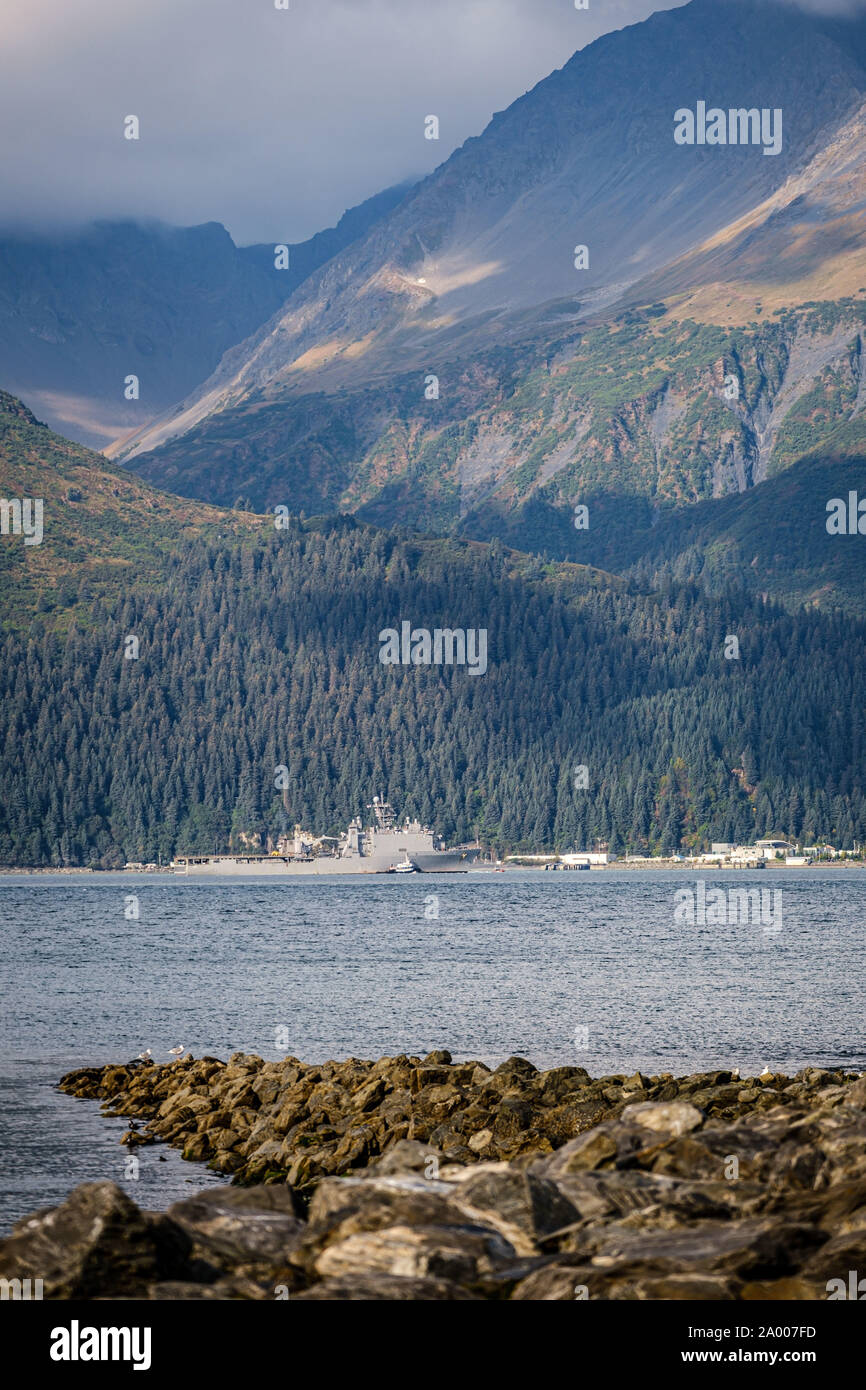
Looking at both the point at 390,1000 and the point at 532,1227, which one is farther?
the point at 390,1000

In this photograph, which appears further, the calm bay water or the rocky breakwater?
the calm bay water

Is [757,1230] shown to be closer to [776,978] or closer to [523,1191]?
[523,1191]

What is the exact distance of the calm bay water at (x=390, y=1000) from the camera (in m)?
44.1

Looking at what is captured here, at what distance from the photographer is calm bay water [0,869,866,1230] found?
1737 inches

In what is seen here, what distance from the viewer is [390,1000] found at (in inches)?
2763

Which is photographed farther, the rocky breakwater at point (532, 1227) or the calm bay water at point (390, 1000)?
the calm bay water at point (390, 1000)

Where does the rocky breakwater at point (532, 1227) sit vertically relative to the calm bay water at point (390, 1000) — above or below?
above

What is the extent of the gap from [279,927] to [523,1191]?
4333 inches

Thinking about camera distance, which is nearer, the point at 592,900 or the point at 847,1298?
the point at 847,1298

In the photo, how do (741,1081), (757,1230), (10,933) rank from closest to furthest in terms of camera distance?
(757,1230) < (741,1081) < (10,933)

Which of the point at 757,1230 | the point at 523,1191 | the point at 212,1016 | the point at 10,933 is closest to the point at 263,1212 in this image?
the point at 523,1191

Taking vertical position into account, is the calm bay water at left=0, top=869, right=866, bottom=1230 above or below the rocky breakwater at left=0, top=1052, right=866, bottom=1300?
below

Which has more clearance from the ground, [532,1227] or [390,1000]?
[532,1227]

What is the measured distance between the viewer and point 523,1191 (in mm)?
21547
